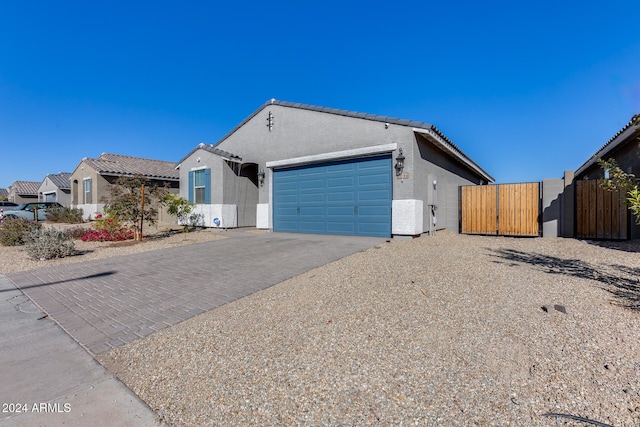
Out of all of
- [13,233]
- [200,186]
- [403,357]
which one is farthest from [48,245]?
[403,357]

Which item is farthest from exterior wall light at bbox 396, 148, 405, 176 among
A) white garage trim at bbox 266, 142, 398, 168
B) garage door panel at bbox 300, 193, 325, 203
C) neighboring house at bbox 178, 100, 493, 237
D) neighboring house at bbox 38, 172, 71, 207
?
neighboring house at bbox 38, 172, 71, 207

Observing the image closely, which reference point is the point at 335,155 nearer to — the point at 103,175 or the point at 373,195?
the point at 373,195

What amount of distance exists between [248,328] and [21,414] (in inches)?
73.2

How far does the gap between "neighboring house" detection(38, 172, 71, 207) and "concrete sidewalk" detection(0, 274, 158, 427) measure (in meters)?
30.5

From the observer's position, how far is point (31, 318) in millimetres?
3840

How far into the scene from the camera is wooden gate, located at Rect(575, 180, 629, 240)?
8.91 metres

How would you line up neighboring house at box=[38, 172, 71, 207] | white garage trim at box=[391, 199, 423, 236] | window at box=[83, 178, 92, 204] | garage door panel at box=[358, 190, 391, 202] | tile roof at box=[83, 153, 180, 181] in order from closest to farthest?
white garage trim at box=[391, 199, 423, 236], garage door panel at box=[358, 190, 391, 202], tile roof at box=[83, 153, 180, 181], window at box=[83, 178, 92, 204], neighboring house at box=[38, 172, 71, 207]

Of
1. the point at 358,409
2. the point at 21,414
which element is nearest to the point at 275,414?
the point at 358,409

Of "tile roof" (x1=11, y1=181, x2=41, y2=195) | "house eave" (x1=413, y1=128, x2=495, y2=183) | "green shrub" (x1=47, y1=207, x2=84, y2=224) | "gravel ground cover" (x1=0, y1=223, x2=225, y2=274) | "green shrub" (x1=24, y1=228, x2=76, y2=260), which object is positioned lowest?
"gravel ground cover" (x1=0, y1=223, x2=225, y2=274)

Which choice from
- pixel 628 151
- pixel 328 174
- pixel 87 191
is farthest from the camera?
pixel 87 191

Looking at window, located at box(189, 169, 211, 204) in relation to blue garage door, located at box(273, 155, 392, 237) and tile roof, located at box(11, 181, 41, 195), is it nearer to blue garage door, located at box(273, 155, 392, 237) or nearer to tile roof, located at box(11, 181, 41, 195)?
blue garage door, located at box(273, 155, 392, 237)

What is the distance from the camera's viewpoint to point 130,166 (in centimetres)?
2142

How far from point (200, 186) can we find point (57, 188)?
23410 mm

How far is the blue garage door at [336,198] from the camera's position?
1027cm
